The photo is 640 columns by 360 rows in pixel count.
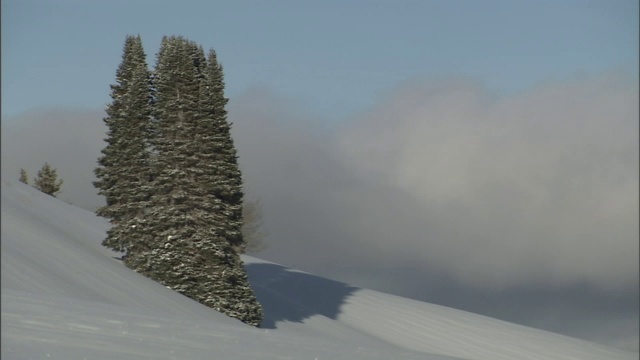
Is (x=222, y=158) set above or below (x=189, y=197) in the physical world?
above

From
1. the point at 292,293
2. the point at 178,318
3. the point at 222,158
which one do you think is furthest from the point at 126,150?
the point at 178,318

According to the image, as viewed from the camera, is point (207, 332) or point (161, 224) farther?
point (161, 224)

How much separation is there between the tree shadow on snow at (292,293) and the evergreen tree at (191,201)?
3424 millimetres

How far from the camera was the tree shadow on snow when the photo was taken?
1741 inches

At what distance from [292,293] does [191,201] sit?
Answer: 16756mm

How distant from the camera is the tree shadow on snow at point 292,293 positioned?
145 feet

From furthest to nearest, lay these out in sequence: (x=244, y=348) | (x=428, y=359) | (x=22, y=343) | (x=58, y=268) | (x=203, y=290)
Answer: (x=203, y=290), (x=58, y=268), (x=428, y=359), (x=244, y=348), (x=22, y=343)

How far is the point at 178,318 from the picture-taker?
2198 cm

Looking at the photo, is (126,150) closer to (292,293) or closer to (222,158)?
(222,158)

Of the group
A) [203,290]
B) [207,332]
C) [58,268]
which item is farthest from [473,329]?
[207,332]

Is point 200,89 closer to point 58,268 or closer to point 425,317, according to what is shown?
point 58,268

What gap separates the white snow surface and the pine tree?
1.86 meters

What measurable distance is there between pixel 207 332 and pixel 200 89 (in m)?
19.0

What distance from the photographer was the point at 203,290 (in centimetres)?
3556
